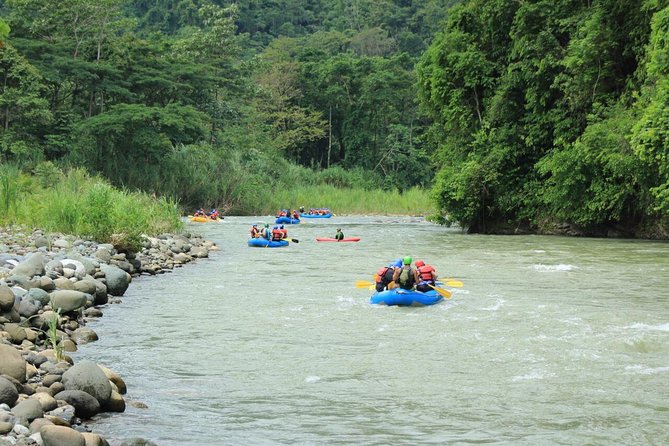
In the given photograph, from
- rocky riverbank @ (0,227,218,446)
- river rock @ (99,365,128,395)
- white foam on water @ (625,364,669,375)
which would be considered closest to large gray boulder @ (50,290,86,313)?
rocky riverbank @ (0,227,218,446)

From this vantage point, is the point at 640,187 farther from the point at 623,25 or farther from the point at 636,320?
the point at 636,320

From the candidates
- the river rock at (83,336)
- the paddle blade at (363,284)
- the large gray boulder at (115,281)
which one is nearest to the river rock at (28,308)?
the river rock at (83,336)

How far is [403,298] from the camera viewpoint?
11953mm

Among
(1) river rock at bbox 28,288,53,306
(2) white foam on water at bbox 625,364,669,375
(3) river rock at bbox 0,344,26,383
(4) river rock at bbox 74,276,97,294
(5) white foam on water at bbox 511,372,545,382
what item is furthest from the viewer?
(4) river rock at bbox 74,276,97,294

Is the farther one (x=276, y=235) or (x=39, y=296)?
(x=276, y=235)

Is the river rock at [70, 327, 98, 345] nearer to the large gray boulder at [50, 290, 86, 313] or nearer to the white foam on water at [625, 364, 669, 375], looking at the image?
the large gray boulder at [50, 290, 86, 313]

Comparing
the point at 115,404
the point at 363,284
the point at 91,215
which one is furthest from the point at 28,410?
the point at 91,215

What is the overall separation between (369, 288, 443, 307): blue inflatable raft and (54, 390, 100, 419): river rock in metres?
6.26

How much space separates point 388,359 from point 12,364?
372 centimetres

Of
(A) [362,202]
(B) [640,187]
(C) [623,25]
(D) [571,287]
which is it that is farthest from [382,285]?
(A) [362,202]

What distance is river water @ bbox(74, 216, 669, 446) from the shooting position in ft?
20.3

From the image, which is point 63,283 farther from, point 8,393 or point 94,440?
point 94,440

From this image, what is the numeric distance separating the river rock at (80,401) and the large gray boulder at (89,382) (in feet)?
0.33

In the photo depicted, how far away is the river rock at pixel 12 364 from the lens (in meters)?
6.32
